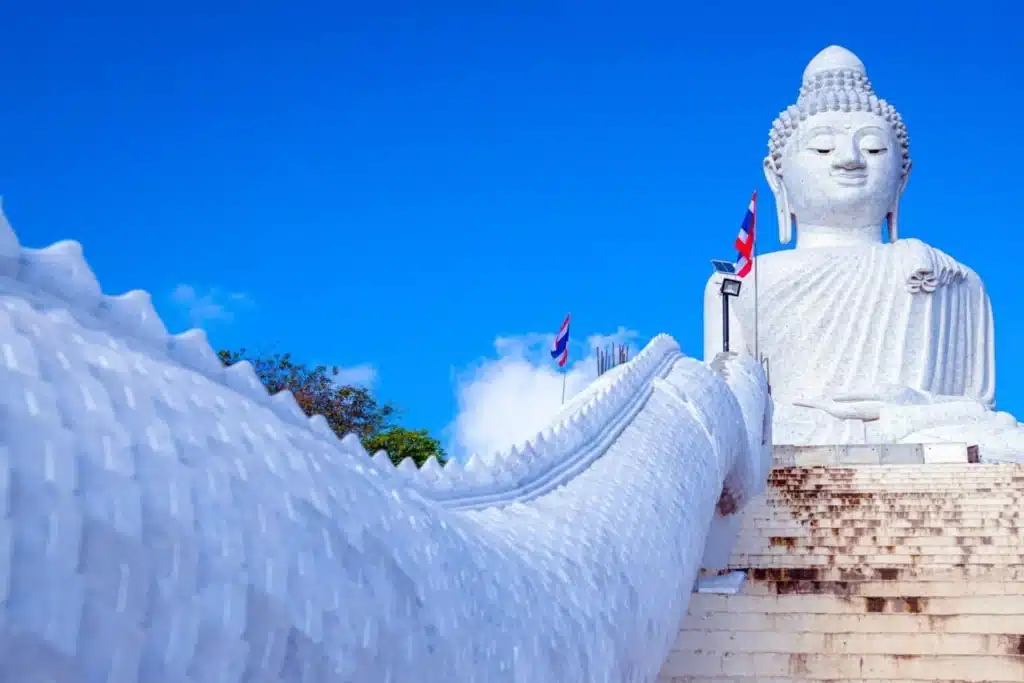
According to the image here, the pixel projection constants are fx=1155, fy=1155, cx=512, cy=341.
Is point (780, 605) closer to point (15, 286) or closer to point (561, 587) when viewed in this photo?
point (561, 587)

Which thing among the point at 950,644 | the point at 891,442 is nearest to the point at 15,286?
the point at 950,644

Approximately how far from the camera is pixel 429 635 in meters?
1.81

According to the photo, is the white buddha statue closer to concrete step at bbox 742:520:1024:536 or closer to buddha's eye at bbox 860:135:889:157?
buddha's eye at bbox 860:135:889:157

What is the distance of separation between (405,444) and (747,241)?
607 cm

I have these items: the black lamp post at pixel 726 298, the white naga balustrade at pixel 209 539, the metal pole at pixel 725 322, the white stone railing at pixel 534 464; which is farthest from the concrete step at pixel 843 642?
the metal pole at pixel 725 322

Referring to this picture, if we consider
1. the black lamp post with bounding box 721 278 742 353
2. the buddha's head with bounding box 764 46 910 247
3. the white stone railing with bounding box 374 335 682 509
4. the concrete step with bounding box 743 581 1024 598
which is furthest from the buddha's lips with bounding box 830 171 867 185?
the white stone railing with bounding box 374 335 682 509

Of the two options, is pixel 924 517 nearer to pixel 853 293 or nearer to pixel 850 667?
pixel 850 667

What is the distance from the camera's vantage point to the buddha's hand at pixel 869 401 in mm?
14633

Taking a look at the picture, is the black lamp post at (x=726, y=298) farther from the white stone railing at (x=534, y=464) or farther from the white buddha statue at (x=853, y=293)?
the white stone railing at (x=534, y=464)

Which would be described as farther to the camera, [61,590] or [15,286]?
[15,286]

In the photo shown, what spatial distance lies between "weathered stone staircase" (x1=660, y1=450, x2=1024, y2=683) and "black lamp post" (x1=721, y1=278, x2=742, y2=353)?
6.17m

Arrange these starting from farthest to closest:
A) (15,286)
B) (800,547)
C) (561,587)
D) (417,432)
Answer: (417,432) < (800,547) < (561,587) < (15,286)

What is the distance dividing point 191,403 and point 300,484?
0.68 feet

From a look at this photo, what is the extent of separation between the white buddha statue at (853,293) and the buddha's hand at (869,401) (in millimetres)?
60
